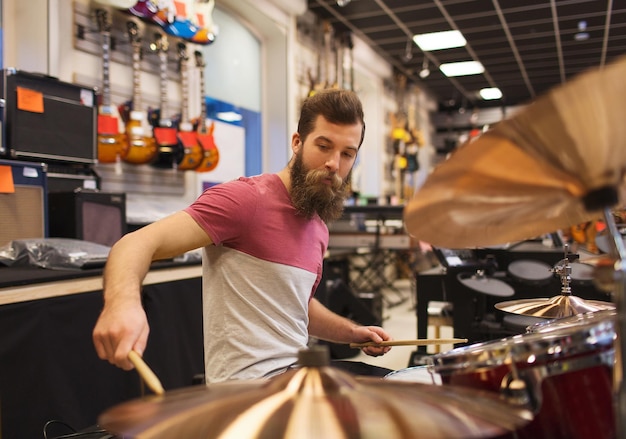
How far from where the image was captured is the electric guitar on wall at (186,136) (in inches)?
151

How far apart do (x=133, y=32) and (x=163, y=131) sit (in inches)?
26.1

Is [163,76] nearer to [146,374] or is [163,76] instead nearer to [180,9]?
[180,9]

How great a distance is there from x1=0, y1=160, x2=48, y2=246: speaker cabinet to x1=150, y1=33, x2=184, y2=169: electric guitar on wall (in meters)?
1.27

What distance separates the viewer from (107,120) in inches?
128

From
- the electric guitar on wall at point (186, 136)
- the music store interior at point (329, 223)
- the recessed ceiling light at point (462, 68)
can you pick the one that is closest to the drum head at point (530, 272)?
the music store interior at point (329, 223)

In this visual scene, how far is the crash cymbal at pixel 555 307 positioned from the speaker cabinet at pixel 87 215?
200 centimetres

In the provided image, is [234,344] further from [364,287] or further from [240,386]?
[364,287]

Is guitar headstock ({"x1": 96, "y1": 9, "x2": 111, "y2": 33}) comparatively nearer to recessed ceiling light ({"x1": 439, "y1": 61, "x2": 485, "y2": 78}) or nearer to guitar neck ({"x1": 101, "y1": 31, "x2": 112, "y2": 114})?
guitar neck ({"x1": 101, "y1": 31, "x2": 112, "y2": 114})

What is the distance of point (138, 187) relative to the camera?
3885 millimetres

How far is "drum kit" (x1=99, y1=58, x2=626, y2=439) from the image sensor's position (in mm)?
562

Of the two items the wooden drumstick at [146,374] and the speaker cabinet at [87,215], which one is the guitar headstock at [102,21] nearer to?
the speaker cabinet at [87,215]

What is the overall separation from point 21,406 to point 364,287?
5.21 metres

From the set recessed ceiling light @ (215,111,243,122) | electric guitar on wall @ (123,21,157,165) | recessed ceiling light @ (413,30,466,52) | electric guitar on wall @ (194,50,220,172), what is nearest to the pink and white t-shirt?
electric guitar on wall @ (123,21,157,165)

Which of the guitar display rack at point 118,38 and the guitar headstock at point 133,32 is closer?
the guitar display rack at point 118,38
